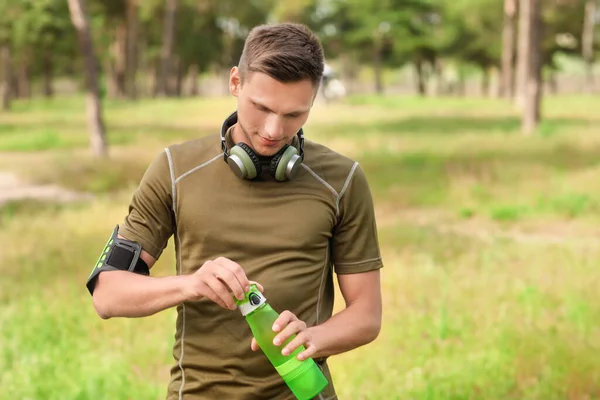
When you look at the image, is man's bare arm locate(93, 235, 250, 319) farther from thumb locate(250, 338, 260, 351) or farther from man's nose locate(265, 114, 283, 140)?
man's nose locate(265, 114, 283, 140)

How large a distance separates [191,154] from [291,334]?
617mm

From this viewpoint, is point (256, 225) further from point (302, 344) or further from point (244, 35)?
point (244, 35)

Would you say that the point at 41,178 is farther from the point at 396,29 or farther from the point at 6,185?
the point at 396,29

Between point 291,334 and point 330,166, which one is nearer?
point 291,334

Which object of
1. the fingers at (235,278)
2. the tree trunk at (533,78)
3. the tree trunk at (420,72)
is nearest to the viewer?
the fingers at (235,278)

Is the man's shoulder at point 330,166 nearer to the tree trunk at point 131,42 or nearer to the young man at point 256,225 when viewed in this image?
the young man at point 256,225

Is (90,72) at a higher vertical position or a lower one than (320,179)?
lower

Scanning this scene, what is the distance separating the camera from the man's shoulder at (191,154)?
2486 millimetres

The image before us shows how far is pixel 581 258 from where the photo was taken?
8578 mm

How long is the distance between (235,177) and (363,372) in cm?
343

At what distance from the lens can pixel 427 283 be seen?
7719 millimetres

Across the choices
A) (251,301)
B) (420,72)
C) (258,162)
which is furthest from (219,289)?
(420,72)

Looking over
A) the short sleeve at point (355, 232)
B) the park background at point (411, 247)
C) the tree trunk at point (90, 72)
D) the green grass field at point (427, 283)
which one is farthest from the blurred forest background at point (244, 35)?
the short sleeve at point (355, 232)

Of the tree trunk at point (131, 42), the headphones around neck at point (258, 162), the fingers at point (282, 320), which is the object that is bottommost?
the tree trunk at point (131, 42)
